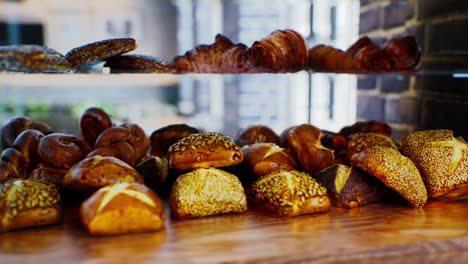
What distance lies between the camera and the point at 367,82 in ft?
6.61

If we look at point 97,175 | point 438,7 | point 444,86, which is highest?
point 438,7

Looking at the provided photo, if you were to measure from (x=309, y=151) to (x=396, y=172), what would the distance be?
22 centimetres

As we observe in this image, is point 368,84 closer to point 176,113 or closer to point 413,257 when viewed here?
point 413,257

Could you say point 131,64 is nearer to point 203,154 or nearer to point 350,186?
point 203,154

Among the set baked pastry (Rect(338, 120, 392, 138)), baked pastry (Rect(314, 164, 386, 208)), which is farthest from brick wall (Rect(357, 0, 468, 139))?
baked pastry (Rect(314, 164, 386, 208))

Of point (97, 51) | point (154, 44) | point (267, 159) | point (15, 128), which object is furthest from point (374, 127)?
point (154, 44)

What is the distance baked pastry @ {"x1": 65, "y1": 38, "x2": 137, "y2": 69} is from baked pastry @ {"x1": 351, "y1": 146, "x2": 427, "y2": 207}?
67cm

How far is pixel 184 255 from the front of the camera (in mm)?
770

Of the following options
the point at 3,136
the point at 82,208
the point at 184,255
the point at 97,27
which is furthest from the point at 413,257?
the point at 97,27

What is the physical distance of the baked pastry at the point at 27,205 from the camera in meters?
0.83

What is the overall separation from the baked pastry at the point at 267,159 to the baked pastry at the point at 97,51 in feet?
1.41

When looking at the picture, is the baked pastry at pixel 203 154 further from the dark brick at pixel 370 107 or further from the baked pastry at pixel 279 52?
the dark brick at pixel 370 107

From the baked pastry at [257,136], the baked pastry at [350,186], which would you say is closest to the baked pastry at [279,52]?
the baked pastry at [257,136]

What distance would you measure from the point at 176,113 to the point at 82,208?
18.0 ft
